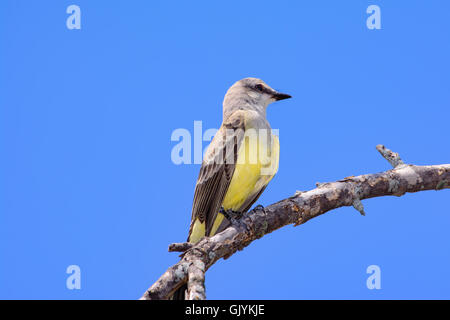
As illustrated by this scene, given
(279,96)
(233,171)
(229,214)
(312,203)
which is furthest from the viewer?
(279,96)

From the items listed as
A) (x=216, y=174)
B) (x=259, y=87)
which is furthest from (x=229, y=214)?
(x=259, y=87)

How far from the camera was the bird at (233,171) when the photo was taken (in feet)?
20.3

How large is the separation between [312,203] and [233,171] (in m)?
1.10

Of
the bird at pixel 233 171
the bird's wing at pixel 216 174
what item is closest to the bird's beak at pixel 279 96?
the bird at pixel 233 171

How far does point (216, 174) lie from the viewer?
20.6ft

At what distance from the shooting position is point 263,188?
657 cm

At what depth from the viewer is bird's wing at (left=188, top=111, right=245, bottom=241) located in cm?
618

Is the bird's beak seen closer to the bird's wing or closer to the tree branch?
the bird's wing

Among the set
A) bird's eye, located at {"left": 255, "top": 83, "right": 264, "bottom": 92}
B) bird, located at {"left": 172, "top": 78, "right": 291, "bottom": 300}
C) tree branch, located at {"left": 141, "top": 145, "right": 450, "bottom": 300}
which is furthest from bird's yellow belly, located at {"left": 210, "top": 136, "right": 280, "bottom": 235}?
bird's eye, located at {"left": 255, "top": 83, "right": 264, "bottom": 92}

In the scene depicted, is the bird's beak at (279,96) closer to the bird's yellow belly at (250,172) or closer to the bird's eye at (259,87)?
the bird's eye at (259,87)

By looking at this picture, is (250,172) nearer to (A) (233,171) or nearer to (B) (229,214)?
(A) (233,171)
